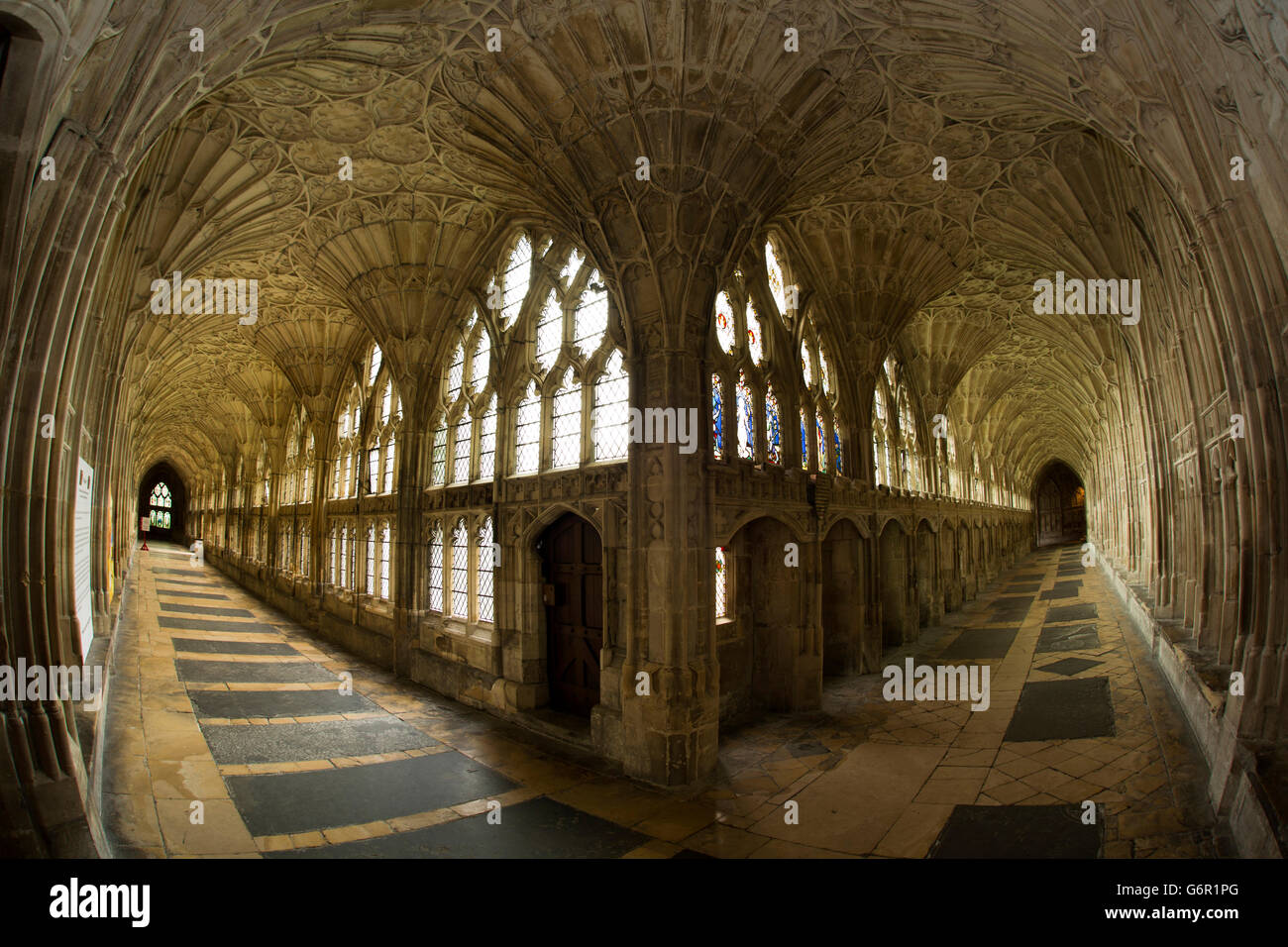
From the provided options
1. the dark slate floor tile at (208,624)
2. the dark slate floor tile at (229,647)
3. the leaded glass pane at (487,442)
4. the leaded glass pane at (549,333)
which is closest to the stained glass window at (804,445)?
the leaded glass pane at (549,333)

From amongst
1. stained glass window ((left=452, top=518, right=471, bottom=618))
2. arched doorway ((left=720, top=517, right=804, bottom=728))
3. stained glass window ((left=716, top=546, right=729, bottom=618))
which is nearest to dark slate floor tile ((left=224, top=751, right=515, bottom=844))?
stained glass window ((left=452, top=518, right=471, bottom=618))

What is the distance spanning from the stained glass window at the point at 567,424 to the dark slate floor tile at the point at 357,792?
4.18 metres

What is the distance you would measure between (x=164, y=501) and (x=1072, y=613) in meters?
52.1

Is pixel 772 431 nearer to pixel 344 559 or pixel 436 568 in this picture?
pixel 436 568

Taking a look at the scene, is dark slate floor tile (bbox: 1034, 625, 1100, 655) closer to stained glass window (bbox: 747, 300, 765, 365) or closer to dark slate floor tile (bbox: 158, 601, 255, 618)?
stained glass window (bbox: 747, 300, 765, 365)

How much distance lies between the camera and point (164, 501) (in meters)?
43.0

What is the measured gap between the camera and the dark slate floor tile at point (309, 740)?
6935mm

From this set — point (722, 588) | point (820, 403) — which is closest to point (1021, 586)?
Result: point (820, 403)

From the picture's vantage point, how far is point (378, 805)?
5871 mm

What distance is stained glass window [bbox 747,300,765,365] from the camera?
997cm

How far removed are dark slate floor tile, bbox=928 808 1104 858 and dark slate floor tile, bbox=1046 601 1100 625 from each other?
35.2 feet

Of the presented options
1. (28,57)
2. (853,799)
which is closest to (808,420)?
(853,799)
